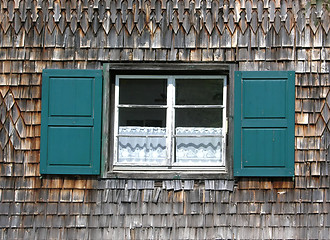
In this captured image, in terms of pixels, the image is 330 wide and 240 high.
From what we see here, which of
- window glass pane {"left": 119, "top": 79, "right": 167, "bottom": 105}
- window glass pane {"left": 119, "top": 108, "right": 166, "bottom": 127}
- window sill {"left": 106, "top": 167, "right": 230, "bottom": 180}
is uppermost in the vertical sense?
window glass pane {"left": 119, "top": 79, "right": 167, "bottom": 105}

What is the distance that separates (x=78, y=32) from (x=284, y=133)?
2.49 m

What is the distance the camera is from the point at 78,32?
271 inches

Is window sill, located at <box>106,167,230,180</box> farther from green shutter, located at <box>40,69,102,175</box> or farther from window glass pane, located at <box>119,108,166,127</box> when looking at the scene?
window glass pane, located at <box>119,108,166,127</box>

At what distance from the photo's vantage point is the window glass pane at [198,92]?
700 centimetres

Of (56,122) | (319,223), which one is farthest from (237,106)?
(56,122)

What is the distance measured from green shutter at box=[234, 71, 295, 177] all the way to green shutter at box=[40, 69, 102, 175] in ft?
4.99

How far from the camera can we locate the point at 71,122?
6.74 metres

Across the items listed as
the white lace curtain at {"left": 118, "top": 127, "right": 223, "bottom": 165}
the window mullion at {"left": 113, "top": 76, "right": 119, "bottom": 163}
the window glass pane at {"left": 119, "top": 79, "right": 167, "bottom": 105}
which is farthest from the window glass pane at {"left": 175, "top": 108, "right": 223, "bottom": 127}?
the window mullion at {"left": 113, "top": 76, "right": 119, "bottom": 163}

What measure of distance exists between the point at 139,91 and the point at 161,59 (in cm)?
46

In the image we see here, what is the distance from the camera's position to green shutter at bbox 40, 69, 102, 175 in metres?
6.73

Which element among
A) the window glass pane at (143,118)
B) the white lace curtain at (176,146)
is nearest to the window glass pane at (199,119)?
the white lace curtain at (176,146)

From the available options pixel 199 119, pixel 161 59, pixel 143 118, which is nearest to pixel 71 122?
pixel 143 118

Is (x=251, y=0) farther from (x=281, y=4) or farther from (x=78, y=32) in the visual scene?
(x=78, y=32)

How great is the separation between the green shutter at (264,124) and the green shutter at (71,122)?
152 centimetres
